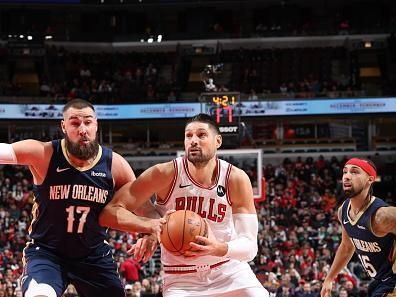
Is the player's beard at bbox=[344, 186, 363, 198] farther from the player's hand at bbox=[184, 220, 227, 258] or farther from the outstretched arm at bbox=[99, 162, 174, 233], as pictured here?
the player's hand at bbox=[184, 220, 227, 258]

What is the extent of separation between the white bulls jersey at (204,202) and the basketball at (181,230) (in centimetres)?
45

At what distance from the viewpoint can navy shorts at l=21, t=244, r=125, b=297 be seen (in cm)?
577

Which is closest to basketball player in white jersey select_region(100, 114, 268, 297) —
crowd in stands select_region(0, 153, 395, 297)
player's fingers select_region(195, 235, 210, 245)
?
player's fingers select_region(195, 235, 210, 245)

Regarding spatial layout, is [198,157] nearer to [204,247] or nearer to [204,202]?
[204,202]

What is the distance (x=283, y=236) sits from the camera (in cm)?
2089

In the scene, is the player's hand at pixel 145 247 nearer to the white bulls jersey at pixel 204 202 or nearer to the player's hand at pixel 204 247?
the white bulls jersey at pixel 204 202

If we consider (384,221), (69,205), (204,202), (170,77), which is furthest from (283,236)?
(69,205)

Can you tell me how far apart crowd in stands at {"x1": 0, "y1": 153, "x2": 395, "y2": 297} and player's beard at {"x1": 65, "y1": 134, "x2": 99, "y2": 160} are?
9519 millimetres

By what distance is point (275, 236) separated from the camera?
69.3 ft

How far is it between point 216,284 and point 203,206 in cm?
67

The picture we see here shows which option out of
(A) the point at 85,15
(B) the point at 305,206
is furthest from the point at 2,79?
(B) the point at 305,206

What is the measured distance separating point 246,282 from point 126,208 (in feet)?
3.98

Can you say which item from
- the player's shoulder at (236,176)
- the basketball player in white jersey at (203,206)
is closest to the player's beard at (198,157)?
the basketball player in white jersey at (203,206)

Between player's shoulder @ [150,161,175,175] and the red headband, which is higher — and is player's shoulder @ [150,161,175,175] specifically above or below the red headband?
above
